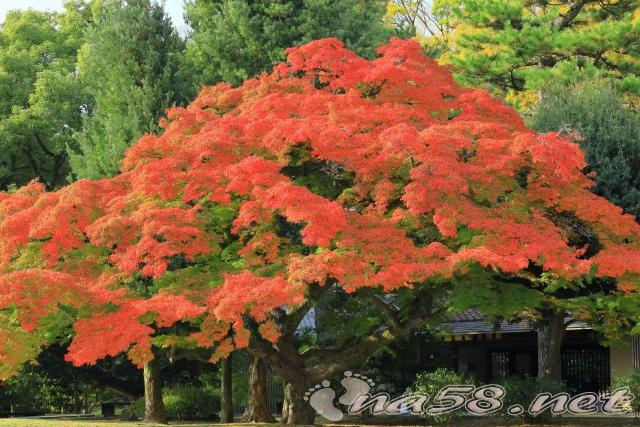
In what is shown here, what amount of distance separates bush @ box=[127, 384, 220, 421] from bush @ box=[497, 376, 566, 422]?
9379 mm

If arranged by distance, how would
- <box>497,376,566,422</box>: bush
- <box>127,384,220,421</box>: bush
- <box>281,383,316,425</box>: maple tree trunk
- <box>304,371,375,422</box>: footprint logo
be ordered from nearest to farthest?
1. <box>281,383,316,425</box>: maple tree trunk
2. <box>304,371,375,422</box>: footprint logo
3. <box>497,376,566,422</box>: bush
4. <box>127,384,220,421</box>: bush

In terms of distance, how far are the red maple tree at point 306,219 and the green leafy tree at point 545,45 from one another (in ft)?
39.4

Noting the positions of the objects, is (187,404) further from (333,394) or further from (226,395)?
(333,394)

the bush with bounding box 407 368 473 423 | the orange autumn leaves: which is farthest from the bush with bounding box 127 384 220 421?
the orange autumn leaves

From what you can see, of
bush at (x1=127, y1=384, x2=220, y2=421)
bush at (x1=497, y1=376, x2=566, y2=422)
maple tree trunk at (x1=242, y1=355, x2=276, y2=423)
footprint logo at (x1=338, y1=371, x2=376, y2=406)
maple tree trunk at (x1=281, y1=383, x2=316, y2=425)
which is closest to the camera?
maple tree trunk at (x1=281, y1=383, x2=316, y2=425)

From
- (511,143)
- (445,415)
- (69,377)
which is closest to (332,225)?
(511,143)

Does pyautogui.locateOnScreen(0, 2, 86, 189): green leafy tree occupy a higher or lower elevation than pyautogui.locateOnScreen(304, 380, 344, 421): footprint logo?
higher

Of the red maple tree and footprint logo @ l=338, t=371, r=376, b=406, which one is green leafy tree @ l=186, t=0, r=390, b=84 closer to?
the red maple tree

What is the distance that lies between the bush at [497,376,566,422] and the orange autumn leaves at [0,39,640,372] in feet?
18.5

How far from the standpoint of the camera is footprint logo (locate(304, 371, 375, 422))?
23.2 meters

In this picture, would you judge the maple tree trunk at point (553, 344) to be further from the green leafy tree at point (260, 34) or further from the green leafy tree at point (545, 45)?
the green leafy tree at point (260, 34)

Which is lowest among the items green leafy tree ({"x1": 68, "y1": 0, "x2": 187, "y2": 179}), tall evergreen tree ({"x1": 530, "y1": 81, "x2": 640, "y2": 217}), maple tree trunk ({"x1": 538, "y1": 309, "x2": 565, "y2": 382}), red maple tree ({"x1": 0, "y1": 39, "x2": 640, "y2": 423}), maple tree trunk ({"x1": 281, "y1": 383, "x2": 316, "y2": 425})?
maple tree trunk ({"x1": 281, "y1": 383, "x2": 316, "y2": 425})

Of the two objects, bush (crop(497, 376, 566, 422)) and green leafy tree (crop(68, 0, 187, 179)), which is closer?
bush (crop(497, 376, 566, 422))

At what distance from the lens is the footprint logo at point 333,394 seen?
2316 cm
